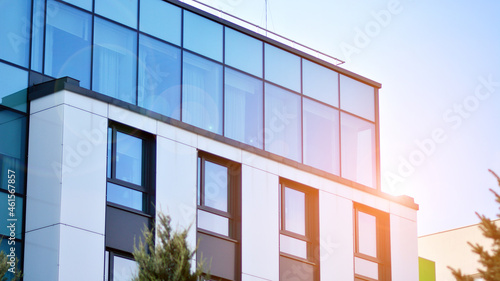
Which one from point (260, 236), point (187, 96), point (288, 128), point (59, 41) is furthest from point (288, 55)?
point (59, 41)

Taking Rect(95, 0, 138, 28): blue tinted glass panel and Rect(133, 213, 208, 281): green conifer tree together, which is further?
Rect(95, 0, 138, 28): blue tinted glass panel

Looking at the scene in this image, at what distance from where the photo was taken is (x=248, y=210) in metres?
27.5

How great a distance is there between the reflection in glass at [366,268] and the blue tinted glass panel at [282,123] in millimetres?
3652

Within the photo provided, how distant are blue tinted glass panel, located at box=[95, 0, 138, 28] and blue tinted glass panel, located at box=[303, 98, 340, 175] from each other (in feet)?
22.2

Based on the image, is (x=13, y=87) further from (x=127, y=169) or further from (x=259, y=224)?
(x=259, y=224)

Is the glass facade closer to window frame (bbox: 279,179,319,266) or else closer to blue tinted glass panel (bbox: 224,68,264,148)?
blue tinted glass panel (bbox: 224,68,264,148)

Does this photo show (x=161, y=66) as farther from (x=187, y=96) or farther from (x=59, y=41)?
(x=59, y=41)

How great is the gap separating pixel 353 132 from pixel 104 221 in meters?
11.6

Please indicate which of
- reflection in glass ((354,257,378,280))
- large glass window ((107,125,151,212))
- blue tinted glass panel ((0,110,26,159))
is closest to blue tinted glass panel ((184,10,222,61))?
large glass window ((107,125,151,212))

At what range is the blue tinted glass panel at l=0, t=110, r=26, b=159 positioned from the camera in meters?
23.6

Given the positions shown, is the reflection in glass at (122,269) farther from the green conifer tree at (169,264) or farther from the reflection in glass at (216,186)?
the green conifer tree at (169,264)

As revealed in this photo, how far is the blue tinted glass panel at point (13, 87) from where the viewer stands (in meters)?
23.9

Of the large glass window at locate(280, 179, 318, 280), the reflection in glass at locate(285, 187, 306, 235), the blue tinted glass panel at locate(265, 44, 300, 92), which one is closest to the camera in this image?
the large glass window at locate(280, 179, 318, 280)

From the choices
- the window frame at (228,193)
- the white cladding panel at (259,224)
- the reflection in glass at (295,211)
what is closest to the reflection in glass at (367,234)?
the reflection in glass at (295,211)
